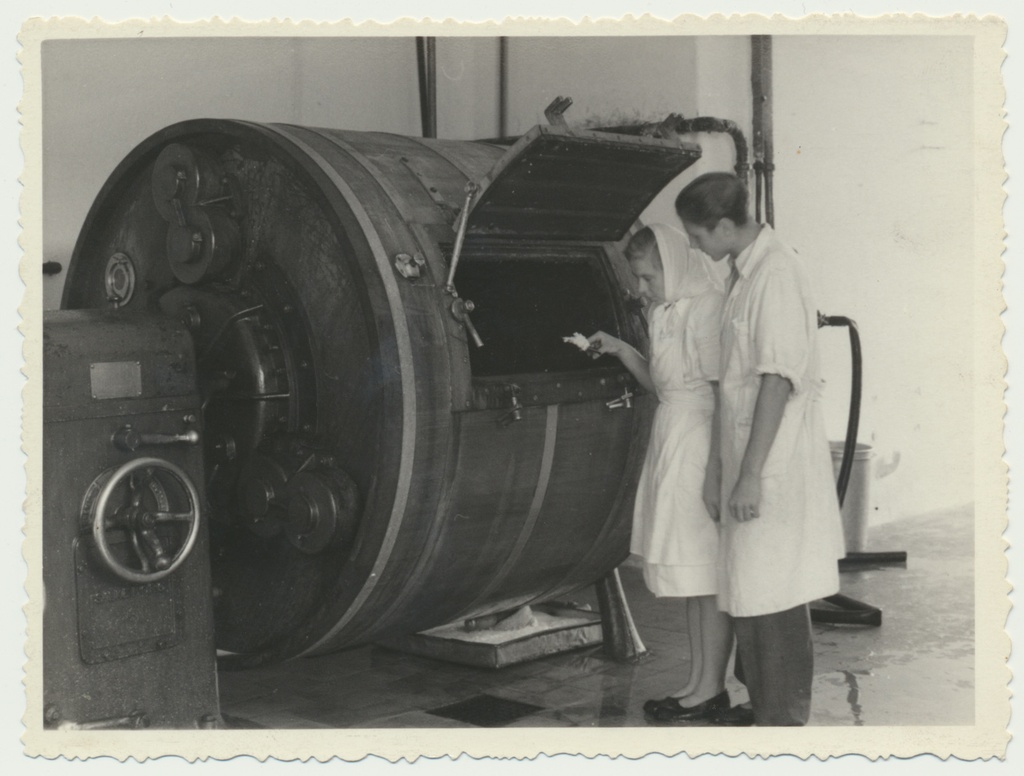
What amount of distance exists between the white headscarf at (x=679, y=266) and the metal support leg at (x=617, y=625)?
1178 mm

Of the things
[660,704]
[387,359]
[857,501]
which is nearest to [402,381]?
[387,359]

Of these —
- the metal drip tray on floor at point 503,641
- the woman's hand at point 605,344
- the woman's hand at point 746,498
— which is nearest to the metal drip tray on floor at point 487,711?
the metal drip tray on floor at point 503,641

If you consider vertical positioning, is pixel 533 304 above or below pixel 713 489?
above

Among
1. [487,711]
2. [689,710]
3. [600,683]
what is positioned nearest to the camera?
[689,710]

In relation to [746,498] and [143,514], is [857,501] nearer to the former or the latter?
[746,498]

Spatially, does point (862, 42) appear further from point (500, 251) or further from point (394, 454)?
point (394, 454)

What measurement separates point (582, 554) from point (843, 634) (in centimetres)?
129

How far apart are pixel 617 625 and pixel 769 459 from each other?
1.33 metres

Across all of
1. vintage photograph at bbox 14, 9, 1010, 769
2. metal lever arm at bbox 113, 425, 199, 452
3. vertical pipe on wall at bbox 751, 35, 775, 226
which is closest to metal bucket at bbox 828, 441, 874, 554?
vintage photograph at bbox 14, 9, 1010, 769

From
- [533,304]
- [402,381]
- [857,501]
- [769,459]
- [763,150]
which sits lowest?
[857,501]

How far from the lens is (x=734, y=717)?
12.0 feet

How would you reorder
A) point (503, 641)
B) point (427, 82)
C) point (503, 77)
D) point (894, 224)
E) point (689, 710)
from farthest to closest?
point (503, 77) < point (427, 82) < point (894, 224) < point (503, 641) < point (689, 710)

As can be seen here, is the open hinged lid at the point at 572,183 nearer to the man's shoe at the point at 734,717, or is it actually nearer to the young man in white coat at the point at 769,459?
the young man in white coat at the point at 769,459

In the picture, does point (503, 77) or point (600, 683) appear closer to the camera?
point (600, 683)
